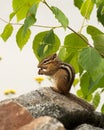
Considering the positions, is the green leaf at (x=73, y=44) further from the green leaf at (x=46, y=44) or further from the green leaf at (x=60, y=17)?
the green leaf at (x=60, y=17)

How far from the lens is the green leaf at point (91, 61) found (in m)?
2.02

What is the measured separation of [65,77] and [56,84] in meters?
0.07

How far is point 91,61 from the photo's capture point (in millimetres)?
2020

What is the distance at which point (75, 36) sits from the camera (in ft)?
8.00

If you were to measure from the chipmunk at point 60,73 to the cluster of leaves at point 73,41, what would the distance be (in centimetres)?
5

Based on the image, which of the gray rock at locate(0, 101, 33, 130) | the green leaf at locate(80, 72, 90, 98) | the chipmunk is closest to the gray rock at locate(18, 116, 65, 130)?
the gray rock at locate(0, 101, 33, 130)

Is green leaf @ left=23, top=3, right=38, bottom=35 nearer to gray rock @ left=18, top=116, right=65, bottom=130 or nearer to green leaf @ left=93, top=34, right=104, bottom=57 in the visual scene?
green leaf @ left=93, top=34, right=104, bottom=57

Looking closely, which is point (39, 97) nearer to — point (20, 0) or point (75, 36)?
point (75, 36)

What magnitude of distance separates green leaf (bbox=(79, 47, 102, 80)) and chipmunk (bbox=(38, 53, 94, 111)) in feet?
1.78

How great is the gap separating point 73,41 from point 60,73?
0.95ft

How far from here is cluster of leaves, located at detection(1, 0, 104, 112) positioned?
6.67 feet

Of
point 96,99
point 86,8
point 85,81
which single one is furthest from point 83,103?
point 86,8

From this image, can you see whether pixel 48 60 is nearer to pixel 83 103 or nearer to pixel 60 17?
pixel 83 103

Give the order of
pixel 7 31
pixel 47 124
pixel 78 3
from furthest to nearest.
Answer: pixel 78 3 < pixel 7 31 < pixel 47 124
